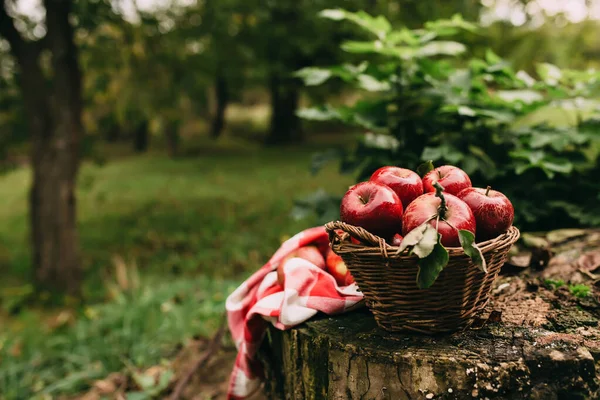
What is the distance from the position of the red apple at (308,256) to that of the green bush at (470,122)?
0.62 meters

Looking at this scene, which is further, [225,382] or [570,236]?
[225,382]

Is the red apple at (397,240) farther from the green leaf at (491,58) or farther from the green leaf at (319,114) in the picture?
the green leaf at (491,58)

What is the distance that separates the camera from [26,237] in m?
8.88

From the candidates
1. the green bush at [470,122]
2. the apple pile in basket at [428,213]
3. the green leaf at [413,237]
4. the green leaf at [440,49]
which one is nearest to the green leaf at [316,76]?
the green bush at [470,122]

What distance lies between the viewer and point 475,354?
169 centimetres

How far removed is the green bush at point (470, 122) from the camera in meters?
2.82

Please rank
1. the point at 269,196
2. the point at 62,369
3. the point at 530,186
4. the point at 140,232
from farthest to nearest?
the point at 269,196
the point at 140,232
the point at 62,369
the point at 530,186

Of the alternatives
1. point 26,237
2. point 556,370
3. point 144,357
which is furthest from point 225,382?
point 26,237

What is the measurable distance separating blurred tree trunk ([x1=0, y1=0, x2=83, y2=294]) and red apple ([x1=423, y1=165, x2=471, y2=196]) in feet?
16.2

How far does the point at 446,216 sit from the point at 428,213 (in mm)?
58

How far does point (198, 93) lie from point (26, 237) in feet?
12.3

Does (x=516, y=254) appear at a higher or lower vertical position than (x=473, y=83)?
lower

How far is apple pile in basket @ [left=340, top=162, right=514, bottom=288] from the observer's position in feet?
4.83

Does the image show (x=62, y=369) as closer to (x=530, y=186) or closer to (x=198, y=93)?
(x=530, y=186)
